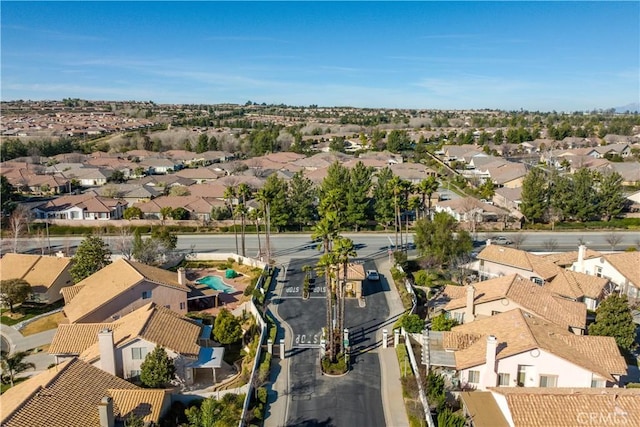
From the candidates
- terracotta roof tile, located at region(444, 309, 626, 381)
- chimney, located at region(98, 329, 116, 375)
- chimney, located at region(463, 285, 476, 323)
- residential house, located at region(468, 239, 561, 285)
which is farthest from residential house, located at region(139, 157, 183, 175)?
terracotta roof tile, located at region(444, 309, 626, 381)

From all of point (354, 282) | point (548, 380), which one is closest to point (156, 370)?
point (354, 282)

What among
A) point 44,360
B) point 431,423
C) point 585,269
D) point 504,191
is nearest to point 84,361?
point 44,360

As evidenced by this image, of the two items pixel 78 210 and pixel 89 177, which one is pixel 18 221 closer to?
pixel 78 210

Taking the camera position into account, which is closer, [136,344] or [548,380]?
[548,380]

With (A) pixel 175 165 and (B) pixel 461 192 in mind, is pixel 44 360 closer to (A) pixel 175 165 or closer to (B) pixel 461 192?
(B) pixel 461 192

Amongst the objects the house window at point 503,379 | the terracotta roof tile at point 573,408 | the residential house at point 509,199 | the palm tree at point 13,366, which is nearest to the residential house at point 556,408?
the terracotta roof tile at point 573,408

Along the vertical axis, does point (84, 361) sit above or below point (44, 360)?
above

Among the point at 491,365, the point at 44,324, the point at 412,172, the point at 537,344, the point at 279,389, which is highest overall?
the point at 412,172
